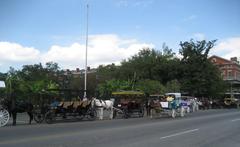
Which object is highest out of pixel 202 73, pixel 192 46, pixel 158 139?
pixel 192 46

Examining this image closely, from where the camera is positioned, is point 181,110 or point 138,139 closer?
point 138,139

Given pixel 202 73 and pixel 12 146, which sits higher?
pixel 202 73

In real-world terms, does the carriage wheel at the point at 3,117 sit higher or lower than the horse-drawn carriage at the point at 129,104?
lower

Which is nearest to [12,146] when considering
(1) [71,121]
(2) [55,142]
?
(2) [55,142]

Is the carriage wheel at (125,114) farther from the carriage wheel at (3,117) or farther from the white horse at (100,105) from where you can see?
the carriage wheel at (3,117)

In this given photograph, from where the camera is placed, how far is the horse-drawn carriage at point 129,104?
36.2 m

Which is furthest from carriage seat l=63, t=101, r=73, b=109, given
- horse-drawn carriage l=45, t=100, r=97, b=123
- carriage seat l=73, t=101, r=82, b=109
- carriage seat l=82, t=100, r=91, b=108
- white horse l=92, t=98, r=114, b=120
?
white horse l=92, t=98, r=114, b=120

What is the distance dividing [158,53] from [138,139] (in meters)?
72.4

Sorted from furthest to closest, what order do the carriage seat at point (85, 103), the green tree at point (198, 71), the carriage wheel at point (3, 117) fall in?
the green tree at point (198, 71)
the carriage seat at point (85, 103)
the carriage wheel at point (3, 117)

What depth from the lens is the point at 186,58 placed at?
81438mm

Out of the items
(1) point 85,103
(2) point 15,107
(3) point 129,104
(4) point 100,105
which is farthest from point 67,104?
(3) point 129,104

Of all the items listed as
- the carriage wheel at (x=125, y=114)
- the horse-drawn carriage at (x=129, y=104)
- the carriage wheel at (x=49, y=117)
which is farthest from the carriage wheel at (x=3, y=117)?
the carriage wheel at (x=125, y=114)

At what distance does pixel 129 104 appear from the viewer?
3650cm

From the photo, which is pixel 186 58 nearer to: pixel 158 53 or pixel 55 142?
pixel 158 53
